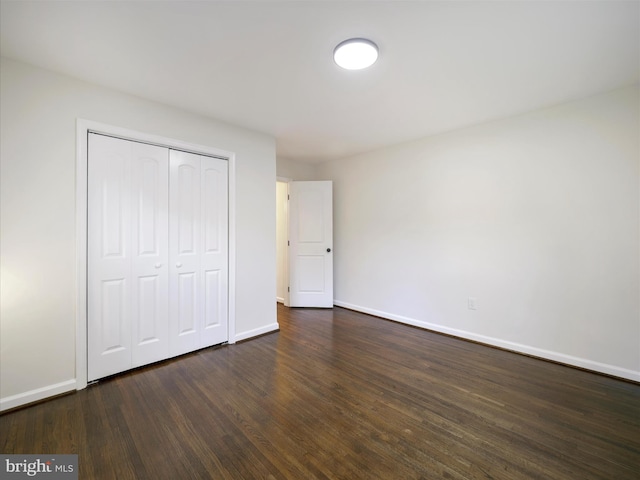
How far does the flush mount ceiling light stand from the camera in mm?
1738

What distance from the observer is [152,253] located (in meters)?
2.54

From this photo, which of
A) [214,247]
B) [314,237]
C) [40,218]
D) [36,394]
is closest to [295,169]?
[314,237]

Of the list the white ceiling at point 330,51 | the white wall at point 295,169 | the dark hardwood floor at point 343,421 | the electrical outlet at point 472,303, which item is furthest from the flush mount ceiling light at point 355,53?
the electrical outlet at point 472,303

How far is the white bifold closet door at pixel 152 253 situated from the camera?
2.27m

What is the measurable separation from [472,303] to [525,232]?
97 cm

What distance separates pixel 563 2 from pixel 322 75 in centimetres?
145

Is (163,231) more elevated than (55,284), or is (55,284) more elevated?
(163,231)

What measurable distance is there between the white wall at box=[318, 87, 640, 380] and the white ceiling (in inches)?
16.3

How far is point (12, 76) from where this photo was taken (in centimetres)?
191

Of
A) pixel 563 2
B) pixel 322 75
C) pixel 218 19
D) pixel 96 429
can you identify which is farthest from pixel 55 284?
pixel 563 2

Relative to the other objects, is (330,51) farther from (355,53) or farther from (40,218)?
(40,218)

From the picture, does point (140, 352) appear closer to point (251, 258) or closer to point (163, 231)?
point (163, 231)

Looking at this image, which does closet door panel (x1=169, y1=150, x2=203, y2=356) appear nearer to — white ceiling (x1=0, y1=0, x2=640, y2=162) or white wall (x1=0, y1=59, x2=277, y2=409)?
white wall (x1=0, y1=59, x2=277, y2=409)

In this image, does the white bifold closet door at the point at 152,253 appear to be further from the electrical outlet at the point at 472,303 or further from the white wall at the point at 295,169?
the electrical outlet at the point at 472,303
